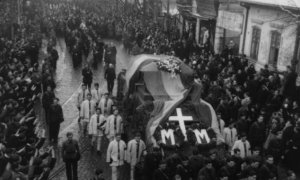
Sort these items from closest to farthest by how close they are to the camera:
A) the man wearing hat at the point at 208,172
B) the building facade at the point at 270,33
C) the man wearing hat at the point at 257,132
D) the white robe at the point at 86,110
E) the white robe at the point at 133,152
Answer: the man wearing hat at the point at 208,172 < the white robe at the point at 133,152 < the man wearing hat at the point at 257,132 < the white robe at the point at 86,110 < the building facade at the point at 270,33

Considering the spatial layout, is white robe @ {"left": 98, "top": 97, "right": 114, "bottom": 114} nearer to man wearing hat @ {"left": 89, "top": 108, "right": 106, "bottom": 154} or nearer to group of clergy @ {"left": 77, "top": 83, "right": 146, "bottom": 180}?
group of clergy @ {"left": 77, "top": 83, "right": 146, "bottom": 180}

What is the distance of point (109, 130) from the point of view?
43.7 ft

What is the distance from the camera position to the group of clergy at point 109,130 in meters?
11.6

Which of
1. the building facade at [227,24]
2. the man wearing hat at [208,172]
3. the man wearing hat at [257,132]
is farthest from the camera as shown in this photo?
the building facade at [227,24]

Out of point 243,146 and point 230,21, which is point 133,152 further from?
point 230,21

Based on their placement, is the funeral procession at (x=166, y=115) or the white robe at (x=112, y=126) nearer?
the funeral procession at (x=166, y=115)

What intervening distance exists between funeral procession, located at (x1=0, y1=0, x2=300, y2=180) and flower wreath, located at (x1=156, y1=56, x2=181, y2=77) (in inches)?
1.4

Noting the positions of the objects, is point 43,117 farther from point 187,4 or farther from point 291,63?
point 187,4

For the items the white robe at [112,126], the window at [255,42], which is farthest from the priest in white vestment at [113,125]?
the window at [255,42]

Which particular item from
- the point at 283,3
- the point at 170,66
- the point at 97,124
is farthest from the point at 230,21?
the point at 97,124

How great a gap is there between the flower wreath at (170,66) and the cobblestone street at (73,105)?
329 cm

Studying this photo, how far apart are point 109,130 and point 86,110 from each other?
5.90 ft

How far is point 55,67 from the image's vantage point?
24.4 meters

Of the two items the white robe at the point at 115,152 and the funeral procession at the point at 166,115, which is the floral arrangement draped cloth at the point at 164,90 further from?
the white robe at the point at 115,152
